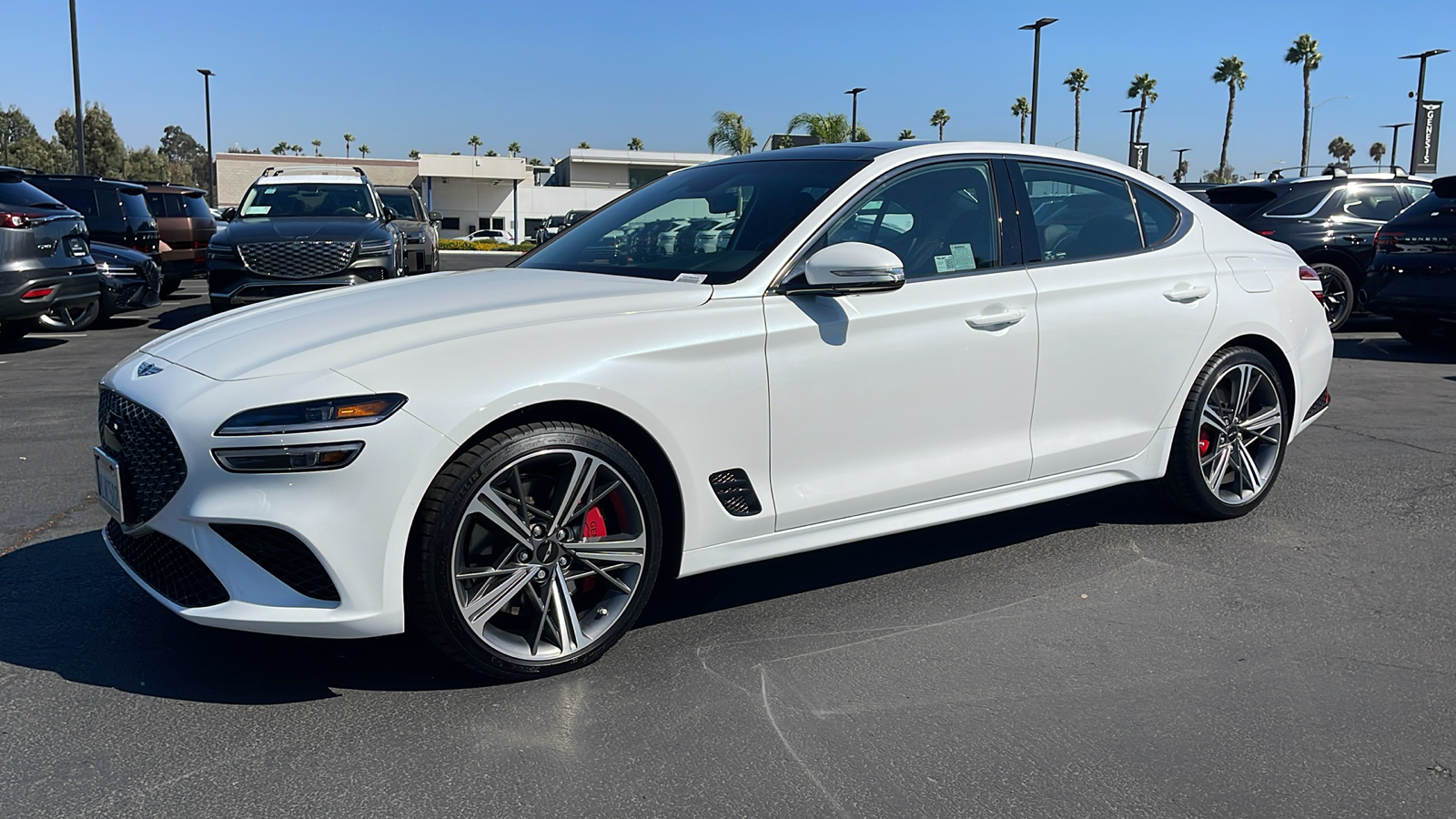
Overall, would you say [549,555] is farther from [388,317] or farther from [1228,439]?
[1228,439]

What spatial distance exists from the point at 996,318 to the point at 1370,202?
1055cm

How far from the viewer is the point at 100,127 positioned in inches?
3145

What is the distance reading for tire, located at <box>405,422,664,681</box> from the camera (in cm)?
315

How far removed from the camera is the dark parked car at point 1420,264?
1038 cm

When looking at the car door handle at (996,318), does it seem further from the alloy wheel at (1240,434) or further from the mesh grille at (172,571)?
the mesh grille at (172,571)

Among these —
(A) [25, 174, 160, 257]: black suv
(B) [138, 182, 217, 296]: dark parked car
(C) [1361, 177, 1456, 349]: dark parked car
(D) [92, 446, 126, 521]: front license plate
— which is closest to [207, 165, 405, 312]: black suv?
(A) [25, 174, 160, 257]: black suv

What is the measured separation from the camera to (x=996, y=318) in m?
4.15

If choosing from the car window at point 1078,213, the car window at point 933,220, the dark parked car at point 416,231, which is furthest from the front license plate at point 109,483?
the dark parked car at point 416,231

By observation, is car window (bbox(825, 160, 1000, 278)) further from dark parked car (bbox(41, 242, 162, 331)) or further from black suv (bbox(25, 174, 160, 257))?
black suv (bbox(25, 174, 160, 257))

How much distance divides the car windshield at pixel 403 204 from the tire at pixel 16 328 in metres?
6.34

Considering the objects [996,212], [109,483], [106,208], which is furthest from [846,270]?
[106,208]

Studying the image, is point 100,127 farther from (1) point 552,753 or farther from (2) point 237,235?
(1) point 552,753

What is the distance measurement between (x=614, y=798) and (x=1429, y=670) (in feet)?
8.35

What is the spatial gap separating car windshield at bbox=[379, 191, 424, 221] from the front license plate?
46.8 ft
